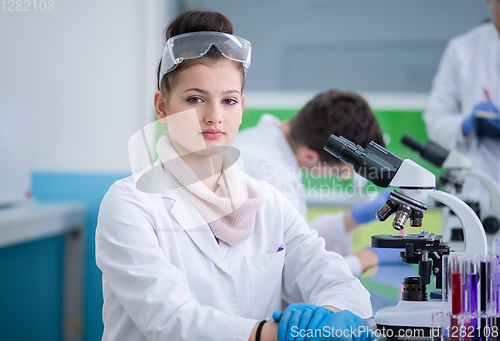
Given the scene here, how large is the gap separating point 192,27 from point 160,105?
0.53 feet

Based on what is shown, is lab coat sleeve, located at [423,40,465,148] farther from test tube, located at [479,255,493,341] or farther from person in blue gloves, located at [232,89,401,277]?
test tube, located at [479,255,493,341]

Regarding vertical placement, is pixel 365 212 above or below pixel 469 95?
below

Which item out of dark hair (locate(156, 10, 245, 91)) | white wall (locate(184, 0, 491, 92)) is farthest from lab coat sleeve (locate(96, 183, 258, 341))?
white wall (locate(184, 0, 491, 92))

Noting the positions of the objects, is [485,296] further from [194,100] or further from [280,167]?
[280,167]

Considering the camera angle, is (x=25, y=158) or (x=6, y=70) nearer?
(x=6, y=70)

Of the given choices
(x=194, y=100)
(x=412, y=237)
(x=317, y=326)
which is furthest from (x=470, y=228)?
(x=194, y=100)

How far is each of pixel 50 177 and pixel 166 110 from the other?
51cm

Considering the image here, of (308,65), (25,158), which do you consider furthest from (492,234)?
(308,65)

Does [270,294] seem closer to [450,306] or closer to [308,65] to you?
[450,306]

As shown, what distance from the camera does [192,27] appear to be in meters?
0.84

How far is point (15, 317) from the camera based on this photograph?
114 centimetres

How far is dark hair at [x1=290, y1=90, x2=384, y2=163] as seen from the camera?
4.87ft

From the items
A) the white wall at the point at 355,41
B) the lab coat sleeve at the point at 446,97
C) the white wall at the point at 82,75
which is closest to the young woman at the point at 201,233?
the white wall at the point at 82,75

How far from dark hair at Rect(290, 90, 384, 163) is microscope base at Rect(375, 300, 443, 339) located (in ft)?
2.52
